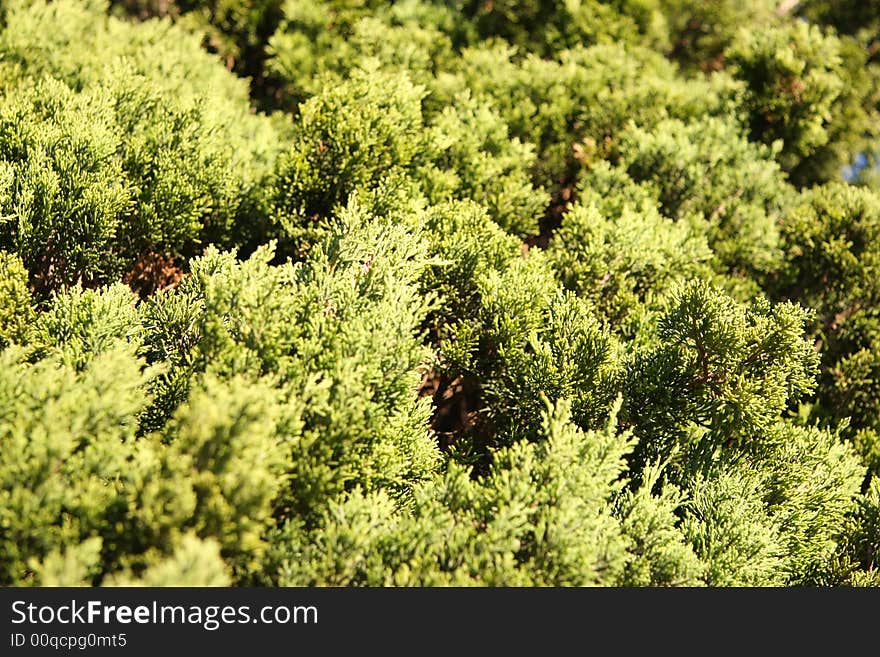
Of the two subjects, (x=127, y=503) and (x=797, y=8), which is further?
(x=797, y=8)

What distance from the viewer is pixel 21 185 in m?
13.1

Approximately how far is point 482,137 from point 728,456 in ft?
37.5

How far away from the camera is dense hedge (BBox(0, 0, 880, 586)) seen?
360 inches

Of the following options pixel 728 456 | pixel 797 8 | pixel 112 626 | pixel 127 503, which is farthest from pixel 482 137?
pixel 797 8

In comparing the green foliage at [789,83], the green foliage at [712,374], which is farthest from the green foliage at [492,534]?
the green foliage at [789,83]

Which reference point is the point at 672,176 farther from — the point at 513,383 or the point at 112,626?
the point at 112,626

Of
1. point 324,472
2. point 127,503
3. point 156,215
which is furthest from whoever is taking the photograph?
point 156,215

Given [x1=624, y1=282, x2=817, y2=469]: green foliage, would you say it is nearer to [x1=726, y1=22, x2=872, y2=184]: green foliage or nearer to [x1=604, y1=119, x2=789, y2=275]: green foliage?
[x1=604, y1=119, x2=789, y2=275]: green foliage

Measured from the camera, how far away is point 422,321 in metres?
14.3

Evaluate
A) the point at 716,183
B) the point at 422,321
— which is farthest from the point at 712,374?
the point at 716,183

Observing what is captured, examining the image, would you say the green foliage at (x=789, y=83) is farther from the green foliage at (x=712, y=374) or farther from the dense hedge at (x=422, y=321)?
the green foliage at (x=712, y=374)

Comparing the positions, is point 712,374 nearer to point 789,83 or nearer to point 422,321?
point 422,321

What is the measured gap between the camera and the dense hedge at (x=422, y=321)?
9.16 metres

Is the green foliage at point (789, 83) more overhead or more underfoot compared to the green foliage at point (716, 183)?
more overhead
